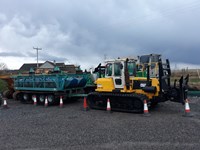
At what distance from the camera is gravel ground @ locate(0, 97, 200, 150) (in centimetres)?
705

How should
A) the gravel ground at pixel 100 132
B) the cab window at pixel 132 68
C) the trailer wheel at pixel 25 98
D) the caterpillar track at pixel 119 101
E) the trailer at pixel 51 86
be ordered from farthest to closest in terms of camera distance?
the trailer wheel at pixel 25 98, the trailer at pixel 51 86, the cab window at pixel 132 68, the caterpillar track at pixel 119 101, the gravel ground at pixel 100 132

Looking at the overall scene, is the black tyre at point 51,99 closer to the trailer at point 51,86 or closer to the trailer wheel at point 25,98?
the trailer at point 51,86

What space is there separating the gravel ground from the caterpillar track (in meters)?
0.78

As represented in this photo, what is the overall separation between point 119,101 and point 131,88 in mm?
917

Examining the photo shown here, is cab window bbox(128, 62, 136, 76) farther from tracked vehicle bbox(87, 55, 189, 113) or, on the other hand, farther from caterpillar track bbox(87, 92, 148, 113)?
caterpillar track bbox(87, 92, 148, 113)

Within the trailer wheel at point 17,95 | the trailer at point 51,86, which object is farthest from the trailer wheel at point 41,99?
the trailer wheel at point 17,95

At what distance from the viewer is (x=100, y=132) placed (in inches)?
335

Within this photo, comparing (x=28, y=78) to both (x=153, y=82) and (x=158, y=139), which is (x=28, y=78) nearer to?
(x=153, y=82)

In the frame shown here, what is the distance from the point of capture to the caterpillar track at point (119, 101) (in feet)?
40.0

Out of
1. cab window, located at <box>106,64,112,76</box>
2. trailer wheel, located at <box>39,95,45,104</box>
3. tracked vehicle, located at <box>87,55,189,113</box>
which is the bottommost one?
trailer wheel, located at <box>39,95,45,104</box>

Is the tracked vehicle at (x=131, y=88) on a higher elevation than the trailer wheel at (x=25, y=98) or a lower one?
higher

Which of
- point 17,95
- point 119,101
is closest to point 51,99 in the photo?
point 17,95

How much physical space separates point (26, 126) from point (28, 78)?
8.37m

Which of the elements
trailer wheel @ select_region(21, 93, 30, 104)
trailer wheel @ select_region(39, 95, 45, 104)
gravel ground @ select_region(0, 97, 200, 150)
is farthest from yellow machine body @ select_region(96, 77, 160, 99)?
trailer wheel @ select_region(21, 93, 30, 104)
